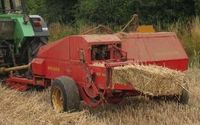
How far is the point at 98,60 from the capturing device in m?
7.18

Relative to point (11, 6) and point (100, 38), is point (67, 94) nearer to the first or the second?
point (100, 38)

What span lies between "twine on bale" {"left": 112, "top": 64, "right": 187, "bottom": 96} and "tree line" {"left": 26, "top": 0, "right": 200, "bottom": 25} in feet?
30.8

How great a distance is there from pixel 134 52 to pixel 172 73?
93cm

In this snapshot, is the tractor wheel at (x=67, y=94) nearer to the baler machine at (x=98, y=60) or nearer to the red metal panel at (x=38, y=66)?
the baler machine at (x=98, y=60)

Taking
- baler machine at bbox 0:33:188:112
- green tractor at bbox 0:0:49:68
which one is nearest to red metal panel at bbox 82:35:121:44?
baler machine at bbox 0:33:188:112

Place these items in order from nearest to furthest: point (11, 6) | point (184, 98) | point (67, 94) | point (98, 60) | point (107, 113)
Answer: point (67, 94), point (98, 60), point (107, 113), point (184, 98), point (11, 6)

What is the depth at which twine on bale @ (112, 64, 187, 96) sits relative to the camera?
6367 millimetres

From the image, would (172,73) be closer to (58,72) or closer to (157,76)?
(157,76)

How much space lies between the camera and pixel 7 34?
962 cm

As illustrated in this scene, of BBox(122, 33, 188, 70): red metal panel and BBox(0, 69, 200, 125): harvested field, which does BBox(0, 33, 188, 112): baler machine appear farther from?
BBox(0, 69, 200, 125): harvested field

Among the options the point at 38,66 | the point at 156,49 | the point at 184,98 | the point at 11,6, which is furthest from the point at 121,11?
the point at 156,49

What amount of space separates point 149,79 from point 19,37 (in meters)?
3.86

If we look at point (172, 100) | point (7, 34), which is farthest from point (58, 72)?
point (7, 34)

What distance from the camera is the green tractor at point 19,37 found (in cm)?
952
